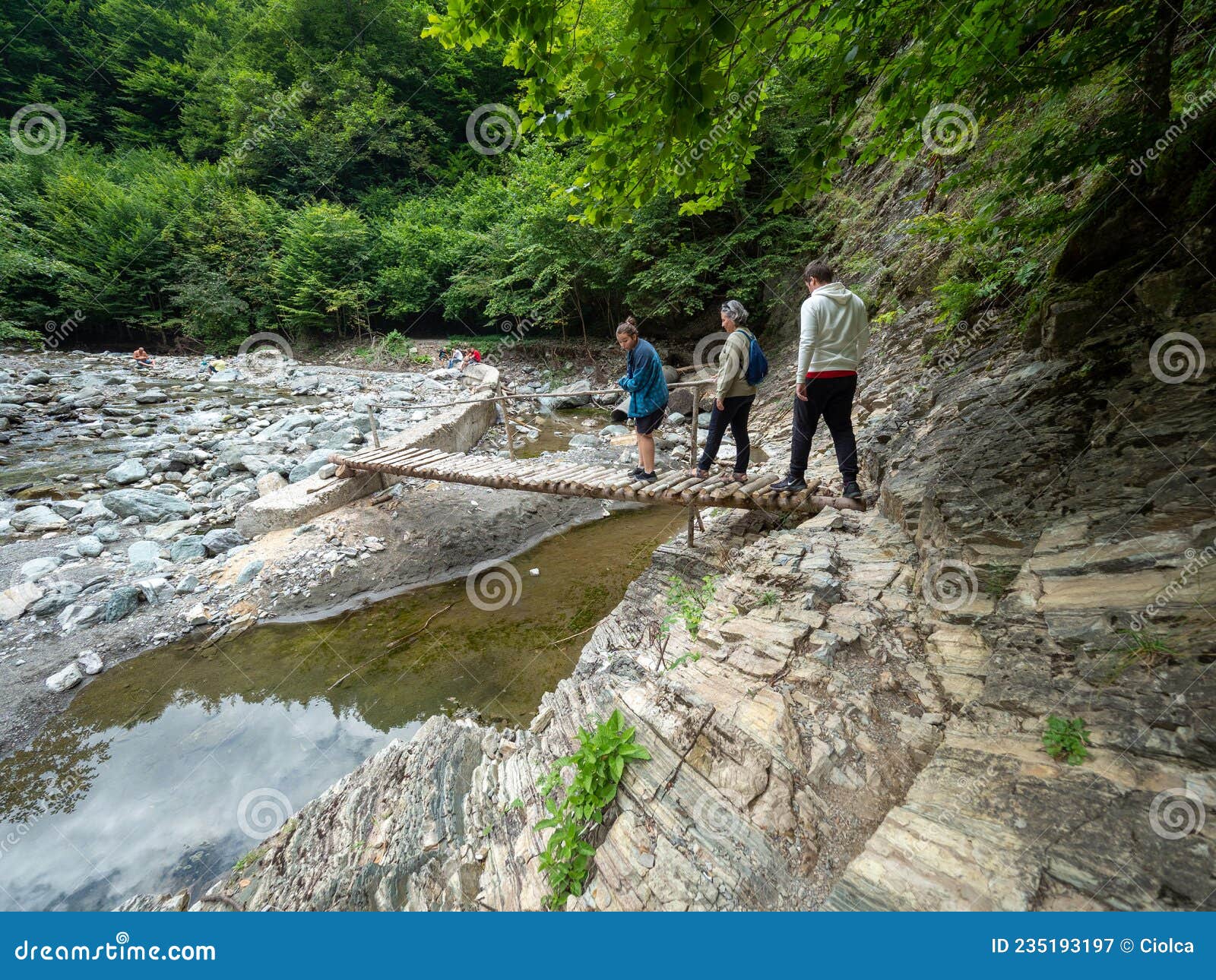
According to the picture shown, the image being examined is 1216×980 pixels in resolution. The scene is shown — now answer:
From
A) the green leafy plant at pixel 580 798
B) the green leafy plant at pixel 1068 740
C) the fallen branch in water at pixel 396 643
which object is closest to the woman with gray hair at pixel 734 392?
the green leafy plant at pixel 580 798

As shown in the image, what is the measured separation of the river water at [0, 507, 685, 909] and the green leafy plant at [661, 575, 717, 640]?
1.15 metres

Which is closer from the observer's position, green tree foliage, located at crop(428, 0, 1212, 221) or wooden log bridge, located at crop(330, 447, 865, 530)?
green tree foliage, located at crop(428, 0, 1212, 221)

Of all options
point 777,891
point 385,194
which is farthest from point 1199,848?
point 385,194

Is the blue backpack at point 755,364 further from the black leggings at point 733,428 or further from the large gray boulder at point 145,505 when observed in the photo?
the large gray boulder at point 145,505

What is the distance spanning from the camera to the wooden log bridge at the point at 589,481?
14.4ft

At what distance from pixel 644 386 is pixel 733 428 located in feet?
3.27

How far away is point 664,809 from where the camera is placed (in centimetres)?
223

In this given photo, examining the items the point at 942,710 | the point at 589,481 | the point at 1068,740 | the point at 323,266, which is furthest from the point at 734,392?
the point at 323,266

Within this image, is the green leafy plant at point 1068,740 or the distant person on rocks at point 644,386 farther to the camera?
the distant person on rocks at point 644,386

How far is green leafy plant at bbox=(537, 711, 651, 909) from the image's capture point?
216cm

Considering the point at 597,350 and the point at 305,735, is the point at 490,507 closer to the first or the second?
the point at 305,735

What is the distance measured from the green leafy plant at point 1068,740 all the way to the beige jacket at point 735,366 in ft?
10.4

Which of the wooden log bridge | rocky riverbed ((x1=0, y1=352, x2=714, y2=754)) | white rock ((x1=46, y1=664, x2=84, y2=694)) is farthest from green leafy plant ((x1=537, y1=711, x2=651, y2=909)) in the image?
white rock ((x1=46, y1=664, x2=84, y2=694))

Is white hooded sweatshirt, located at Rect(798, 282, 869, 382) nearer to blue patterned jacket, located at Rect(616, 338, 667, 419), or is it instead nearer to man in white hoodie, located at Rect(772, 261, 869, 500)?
man in white hoodie, located at Rect(772, 261, 869, 500)
